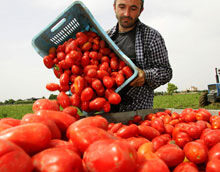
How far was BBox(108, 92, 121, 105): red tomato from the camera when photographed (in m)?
2.50

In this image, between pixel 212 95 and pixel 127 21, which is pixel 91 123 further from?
pixel 212 95

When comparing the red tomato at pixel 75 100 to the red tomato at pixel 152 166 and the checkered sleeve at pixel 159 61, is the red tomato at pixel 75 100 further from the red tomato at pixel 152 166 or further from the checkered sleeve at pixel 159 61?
the red tomato at pixel 152 166

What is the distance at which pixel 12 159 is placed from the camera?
77cm

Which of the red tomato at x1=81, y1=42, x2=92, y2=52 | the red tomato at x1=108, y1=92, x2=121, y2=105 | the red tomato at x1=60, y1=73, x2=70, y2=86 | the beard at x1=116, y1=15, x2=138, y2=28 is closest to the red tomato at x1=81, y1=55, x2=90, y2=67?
the red tomato at x1=81, y1=42, x2=92, y2=52

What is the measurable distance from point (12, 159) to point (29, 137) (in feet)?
0.65

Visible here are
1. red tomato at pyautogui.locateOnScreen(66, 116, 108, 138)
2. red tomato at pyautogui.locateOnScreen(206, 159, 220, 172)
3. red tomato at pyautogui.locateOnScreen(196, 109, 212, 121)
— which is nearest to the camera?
red tomato at pyautogui.locateOnScreen(206, 159, 220, 172)

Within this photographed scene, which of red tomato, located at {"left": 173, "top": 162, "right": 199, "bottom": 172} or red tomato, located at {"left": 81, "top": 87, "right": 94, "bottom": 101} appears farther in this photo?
red tomato, located at {"left": 81, "top": 87, "right": 94, "bottom": 101}

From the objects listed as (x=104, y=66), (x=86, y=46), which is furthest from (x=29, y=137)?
(x=86, y=46)

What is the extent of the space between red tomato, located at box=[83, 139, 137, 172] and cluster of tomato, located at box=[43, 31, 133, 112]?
5.31 ft

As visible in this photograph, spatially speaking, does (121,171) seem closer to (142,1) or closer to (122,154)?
(122,154)

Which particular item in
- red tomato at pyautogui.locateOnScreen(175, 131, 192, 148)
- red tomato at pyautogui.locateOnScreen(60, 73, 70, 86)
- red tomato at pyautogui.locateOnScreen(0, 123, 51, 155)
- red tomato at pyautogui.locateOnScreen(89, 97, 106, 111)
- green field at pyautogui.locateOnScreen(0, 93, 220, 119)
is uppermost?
red tomato at pyautogui.locateOnScreen(0, 123, 51, 155)

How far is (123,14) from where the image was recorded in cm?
321

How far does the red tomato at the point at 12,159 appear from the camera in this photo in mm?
749

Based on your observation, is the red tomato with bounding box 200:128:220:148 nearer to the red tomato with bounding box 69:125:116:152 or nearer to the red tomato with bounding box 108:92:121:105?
the red tomato with bounding box 69:125:116:152
